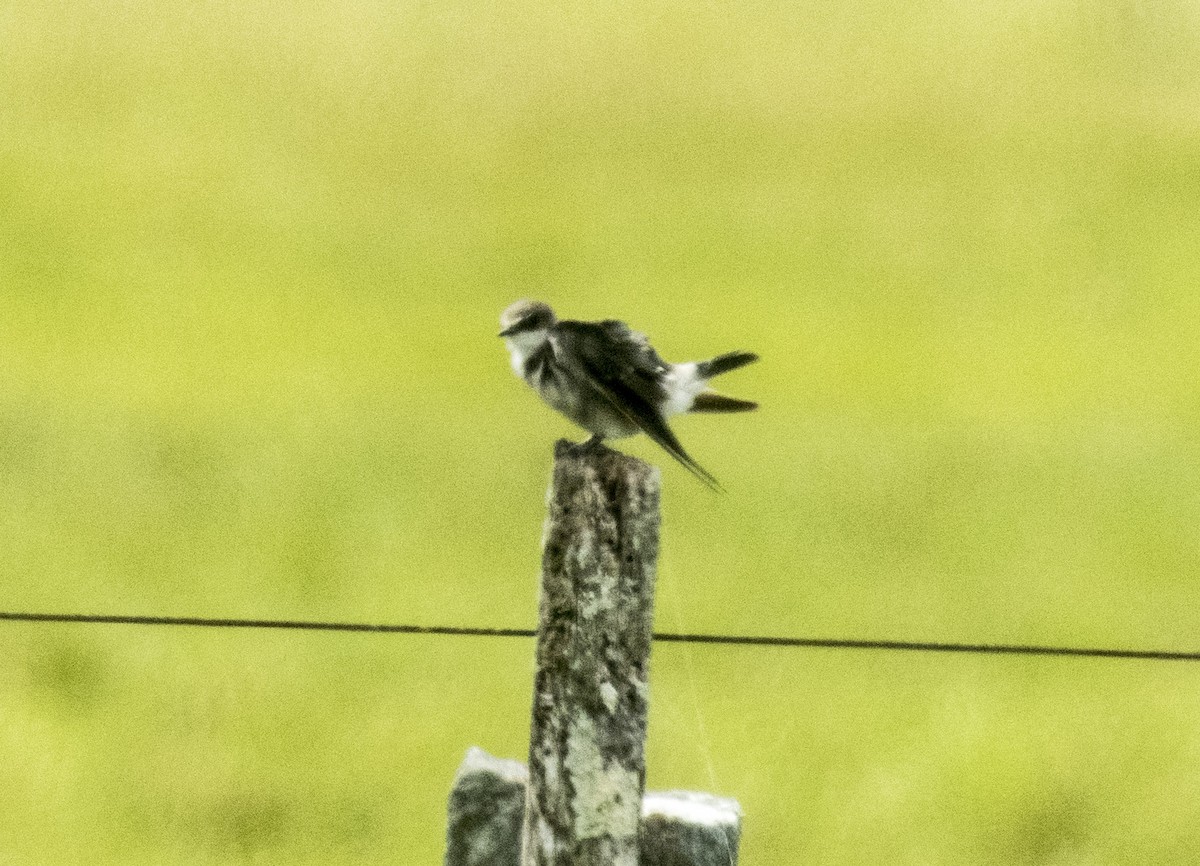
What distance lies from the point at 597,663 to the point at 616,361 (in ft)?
2.52

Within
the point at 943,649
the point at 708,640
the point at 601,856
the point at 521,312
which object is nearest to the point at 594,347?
the point at 521,312

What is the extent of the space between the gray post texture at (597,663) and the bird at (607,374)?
17.2 inches

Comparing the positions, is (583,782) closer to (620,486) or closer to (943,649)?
(620,486)

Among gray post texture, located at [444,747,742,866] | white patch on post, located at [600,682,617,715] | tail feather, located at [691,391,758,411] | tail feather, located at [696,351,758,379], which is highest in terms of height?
tail feather, located at [696,351,758,379]

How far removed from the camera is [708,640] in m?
1.87

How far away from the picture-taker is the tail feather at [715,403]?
2426 millimetres

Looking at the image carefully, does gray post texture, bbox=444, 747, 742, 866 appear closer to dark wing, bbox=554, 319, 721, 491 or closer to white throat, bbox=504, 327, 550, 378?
dark wing, bbox=554, 319, 721, 491

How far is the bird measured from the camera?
227cm

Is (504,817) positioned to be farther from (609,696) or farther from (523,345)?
(523,345)

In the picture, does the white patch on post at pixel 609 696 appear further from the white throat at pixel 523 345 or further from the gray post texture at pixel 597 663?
the white throat at pixel 523 345

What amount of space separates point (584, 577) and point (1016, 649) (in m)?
0.68

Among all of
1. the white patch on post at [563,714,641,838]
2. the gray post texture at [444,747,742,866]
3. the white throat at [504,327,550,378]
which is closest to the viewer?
the white patch on post at [563,714,641,838]

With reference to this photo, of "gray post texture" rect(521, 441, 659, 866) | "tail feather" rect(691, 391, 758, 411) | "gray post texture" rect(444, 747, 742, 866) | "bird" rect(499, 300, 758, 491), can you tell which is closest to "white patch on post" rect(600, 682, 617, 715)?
"gray post texture" rect(521, 441, 659, 866)

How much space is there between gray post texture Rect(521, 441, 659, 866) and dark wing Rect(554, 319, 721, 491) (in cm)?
61
